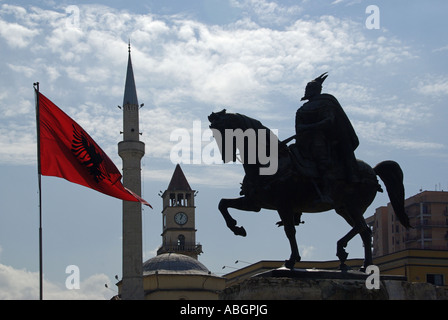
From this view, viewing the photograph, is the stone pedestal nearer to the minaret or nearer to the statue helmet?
the statue helmet

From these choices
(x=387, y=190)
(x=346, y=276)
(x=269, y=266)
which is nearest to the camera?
(x=346, y=276)

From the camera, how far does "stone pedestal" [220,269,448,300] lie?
1222 centimetres

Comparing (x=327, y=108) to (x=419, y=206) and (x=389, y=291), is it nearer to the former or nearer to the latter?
(x=389, y=291)

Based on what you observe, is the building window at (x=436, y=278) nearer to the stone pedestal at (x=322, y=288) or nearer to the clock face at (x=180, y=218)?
the stone pedestal at (x=322, y=288)

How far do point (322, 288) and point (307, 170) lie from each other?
202 cm

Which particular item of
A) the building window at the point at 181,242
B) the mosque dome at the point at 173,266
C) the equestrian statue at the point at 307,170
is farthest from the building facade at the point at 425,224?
the equestrian statue at the point at 307,170

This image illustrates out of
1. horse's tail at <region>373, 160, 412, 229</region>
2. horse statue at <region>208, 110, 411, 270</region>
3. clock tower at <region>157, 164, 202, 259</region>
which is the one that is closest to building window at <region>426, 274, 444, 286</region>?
horse's tail at <region>373, 160, 412, 229</region>

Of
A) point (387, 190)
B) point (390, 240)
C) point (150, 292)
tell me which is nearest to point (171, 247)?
point (390, 240)

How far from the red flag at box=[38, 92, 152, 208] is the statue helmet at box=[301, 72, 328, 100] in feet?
14.3

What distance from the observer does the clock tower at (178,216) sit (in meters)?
120
